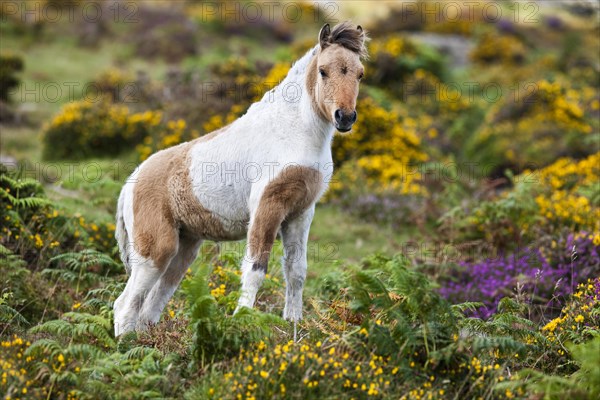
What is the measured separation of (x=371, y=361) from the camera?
201 inches

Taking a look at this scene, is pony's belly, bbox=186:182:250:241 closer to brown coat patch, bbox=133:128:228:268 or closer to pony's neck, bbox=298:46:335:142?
brown coat patch, bbox=133:128:228:268

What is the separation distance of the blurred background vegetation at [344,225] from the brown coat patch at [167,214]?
714 millimetres

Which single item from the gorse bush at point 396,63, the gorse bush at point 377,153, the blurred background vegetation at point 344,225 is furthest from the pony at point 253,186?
the gorse bush at point 396,63

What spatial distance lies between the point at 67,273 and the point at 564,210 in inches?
298

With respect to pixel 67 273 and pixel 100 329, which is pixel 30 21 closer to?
pixel 67 273

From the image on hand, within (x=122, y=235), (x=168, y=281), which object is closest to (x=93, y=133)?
(x=122, y=235)

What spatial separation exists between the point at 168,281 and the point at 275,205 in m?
1.75

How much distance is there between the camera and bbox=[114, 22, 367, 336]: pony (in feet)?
19.7

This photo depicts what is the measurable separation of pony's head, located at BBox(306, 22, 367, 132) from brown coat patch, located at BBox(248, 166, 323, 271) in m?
0.59

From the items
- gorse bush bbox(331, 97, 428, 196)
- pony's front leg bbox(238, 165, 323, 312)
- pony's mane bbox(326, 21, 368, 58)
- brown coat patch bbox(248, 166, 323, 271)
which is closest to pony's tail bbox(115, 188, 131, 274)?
pony's front leg bbox(238, 165, 323, 312)

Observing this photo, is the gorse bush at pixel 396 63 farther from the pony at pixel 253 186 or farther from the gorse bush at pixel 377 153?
the pony at pixel 253 186

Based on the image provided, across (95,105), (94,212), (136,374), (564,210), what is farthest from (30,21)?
(136,374)

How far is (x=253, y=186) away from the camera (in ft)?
20.4

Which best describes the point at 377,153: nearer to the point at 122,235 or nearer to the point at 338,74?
the point at 122,235
